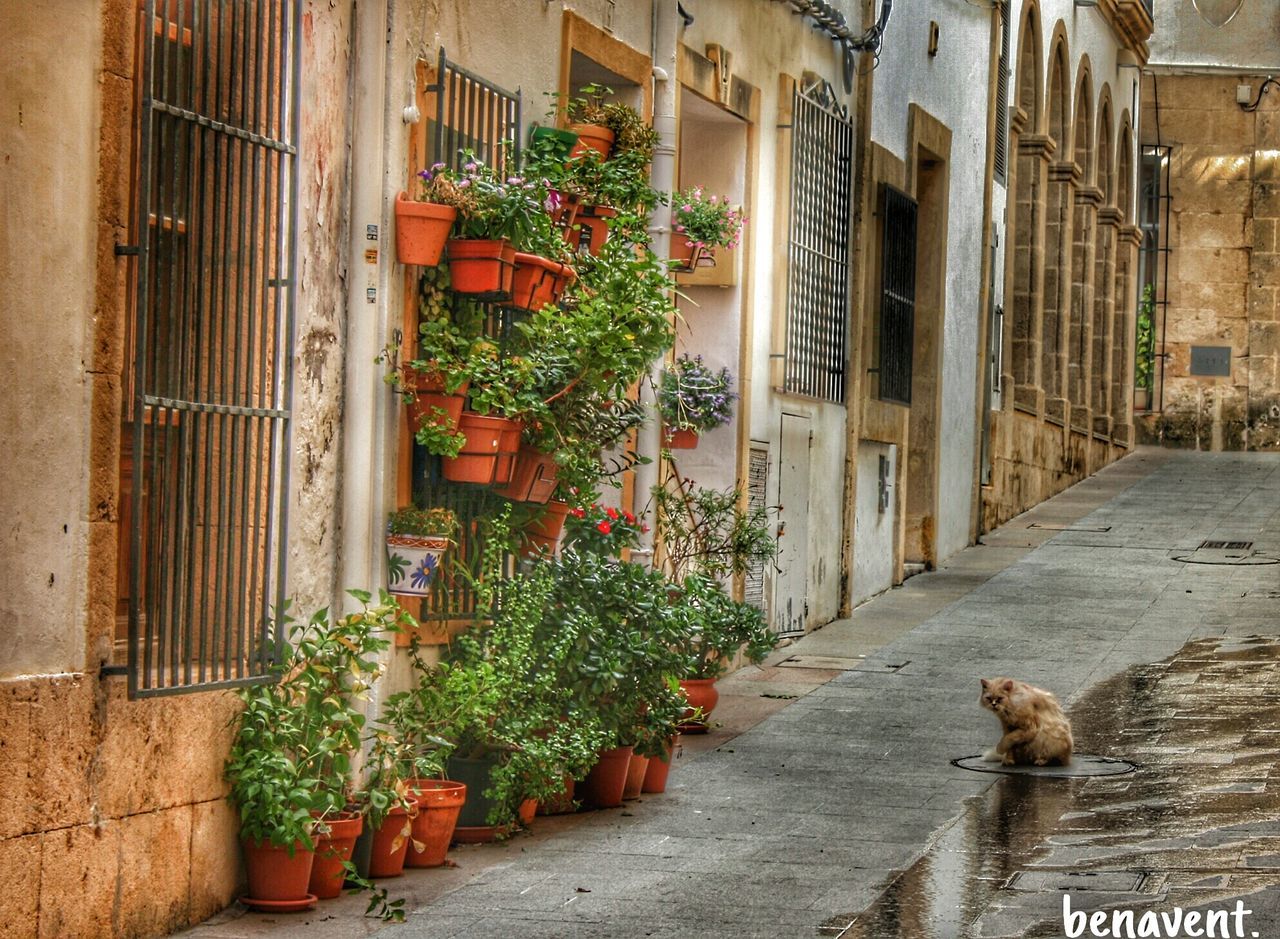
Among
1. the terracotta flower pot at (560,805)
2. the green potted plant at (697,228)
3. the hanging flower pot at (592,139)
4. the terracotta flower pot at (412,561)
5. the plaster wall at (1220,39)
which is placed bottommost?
the terracotta flower pot at (560,805)

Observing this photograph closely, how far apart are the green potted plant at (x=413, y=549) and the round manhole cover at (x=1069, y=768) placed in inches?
137

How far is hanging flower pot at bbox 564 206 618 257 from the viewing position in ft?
33.9

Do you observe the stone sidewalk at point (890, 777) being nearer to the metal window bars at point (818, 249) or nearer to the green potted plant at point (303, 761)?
the green potted plant at point (303, 761)

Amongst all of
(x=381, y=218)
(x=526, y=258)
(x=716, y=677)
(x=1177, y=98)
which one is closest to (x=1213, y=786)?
(x=716, y=677)

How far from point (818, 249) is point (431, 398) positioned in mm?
7172

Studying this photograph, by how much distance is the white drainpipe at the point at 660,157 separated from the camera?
11789 millimetres

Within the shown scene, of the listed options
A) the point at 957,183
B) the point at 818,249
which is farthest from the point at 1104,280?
the point at 818,249

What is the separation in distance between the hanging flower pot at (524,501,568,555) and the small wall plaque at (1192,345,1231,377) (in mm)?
23476

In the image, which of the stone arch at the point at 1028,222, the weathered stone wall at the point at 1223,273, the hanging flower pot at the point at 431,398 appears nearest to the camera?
the hanging flower pot at the point at 431,398

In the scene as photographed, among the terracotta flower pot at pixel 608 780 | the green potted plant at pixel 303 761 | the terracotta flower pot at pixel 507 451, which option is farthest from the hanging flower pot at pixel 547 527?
the green potted plant at pixel 303 761

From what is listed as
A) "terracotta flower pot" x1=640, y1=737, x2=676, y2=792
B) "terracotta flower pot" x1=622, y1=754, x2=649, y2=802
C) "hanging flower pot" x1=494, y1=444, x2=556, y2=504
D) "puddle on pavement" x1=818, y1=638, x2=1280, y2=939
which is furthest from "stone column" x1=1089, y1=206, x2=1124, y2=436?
"hanging flower pot" x1=494, y1=444, x2=556, y2=504

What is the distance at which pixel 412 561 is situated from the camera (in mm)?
8633

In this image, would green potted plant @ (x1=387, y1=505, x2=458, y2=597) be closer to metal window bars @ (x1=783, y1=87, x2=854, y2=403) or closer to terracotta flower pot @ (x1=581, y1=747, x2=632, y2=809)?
terracotta flower pot @ (x1=581, y1=747, x2=632, y2=809)

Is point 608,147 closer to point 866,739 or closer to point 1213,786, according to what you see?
point 866,739
